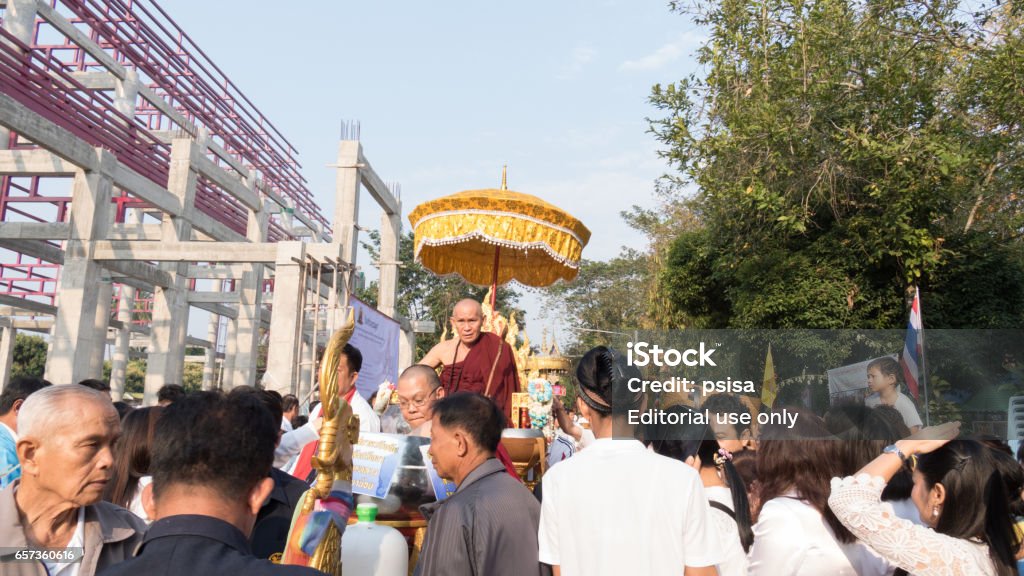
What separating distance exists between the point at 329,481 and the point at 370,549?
32 centimetres

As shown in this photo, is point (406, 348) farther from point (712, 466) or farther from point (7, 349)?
point (712, 466)

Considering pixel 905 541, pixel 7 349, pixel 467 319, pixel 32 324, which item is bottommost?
pixel 905 541

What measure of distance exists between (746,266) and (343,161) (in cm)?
878

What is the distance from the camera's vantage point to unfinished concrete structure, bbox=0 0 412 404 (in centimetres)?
1352

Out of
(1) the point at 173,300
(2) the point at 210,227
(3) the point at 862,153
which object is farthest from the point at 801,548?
(1) the point at 173,300

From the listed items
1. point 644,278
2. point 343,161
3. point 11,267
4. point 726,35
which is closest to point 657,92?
point 726,35

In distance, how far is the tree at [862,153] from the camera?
10.2 metres

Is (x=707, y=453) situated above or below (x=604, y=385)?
below

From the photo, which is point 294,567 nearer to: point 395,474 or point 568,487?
point 568,487

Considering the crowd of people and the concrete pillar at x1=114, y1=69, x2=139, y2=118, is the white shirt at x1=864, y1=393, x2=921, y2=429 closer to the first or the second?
the crowd of people

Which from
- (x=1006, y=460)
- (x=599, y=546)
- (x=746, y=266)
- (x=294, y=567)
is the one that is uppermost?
(x=746, y=266)

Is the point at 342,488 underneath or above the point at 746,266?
underneath

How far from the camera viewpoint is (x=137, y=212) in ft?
74.6

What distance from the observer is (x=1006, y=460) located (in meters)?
2.43
